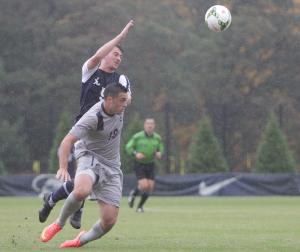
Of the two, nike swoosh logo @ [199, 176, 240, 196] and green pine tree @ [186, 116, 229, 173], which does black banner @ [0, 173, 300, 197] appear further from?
green pine tree @ [186, 116, 229, 173]

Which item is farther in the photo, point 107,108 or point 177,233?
point 177,233

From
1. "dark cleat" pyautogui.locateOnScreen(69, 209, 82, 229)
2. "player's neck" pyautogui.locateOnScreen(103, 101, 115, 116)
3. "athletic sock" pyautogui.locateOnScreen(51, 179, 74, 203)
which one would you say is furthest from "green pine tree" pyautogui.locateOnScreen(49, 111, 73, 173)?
"player's neck" pyautogui.locateOnScreen(103, 101, 115, 116)

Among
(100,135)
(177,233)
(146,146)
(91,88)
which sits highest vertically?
(91,88)

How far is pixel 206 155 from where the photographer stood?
2120 centimetres

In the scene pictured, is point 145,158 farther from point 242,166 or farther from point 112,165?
point 242,166

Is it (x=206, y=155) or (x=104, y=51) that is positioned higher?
(x=104, y=51)

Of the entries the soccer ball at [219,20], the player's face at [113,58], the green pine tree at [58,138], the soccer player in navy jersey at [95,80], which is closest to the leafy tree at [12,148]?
the green pine tree at [58,138]

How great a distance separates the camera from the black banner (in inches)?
717

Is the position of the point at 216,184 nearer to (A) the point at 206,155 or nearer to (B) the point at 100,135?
(A) the point at 206,155

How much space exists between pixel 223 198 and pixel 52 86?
19.4 meters

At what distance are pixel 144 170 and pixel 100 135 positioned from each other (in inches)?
292

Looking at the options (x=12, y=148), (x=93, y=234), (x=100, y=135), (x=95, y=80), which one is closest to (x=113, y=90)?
(x=100, y=135)

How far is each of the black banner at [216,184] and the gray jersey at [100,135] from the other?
11.8 metres

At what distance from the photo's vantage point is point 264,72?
123 ft
